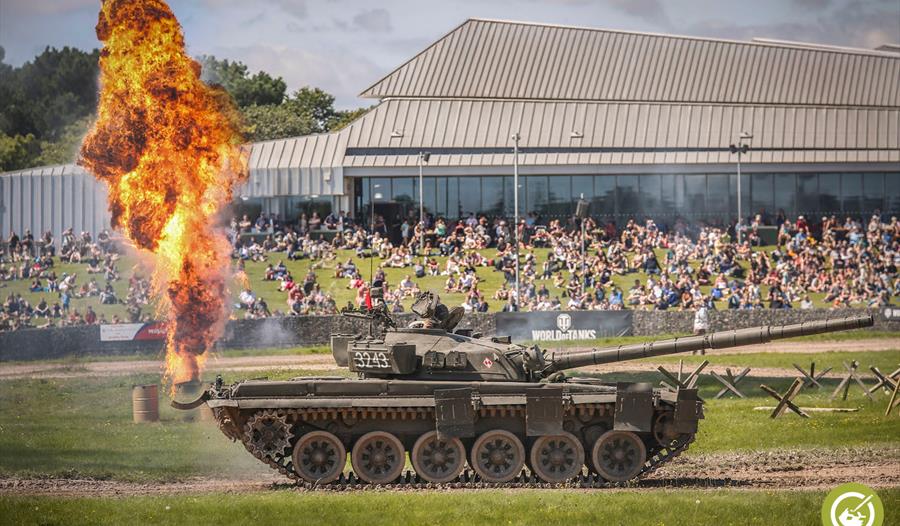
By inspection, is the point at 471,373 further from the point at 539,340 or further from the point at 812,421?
the point at 539,340

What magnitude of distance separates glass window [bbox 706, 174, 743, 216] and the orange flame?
3724cm

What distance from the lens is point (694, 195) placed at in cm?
6844

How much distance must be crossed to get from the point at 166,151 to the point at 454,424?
48.2ft

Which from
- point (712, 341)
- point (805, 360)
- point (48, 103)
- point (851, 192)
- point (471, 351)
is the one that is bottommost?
point (805, 360)

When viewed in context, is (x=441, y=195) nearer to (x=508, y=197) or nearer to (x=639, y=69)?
(x=508, y=197)

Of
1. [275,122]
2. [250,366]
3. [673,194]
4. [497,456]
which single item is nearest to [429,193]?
[673,194]

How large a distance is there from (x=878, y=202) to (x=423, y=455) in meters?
51.1

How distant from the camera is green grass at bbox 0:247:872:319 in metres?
52.6

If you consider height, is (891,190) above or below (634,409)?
above

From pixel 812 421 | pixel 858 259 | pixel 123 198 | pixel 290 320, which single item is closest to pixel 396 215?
pixel 290 320

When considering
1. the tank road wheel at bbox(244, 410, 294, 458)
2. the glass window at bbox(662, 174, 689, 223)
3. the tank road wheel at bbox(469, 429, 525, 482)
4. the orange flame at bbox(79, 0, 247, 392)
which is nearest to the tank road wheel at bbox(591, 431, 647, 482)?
the tank road wheel at bbox(469, 429, 525, 482)

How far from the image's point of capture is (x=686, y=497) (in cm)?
2272

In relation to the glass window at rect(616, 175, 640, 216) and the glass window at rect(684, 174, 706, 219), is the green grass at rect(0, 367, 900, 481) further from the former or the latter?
the glass window at rect(684, 174, 706, 219)

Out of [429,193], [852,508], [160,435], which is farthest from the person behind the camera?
[429,193]
